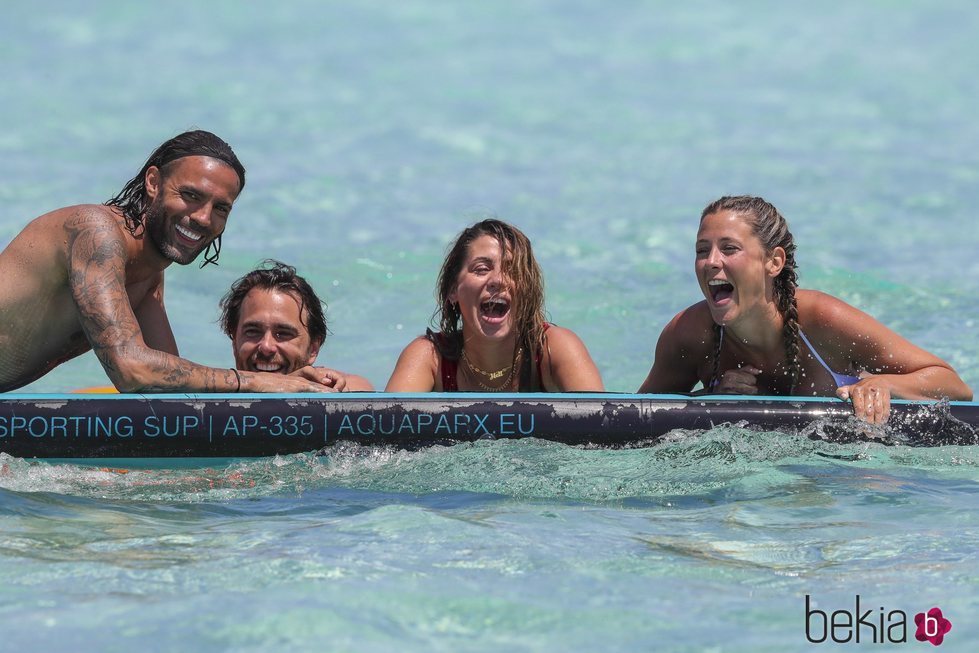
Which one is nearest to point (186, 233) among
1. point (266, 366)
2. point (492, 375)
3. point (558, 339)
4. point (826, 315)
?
point (266, 366)

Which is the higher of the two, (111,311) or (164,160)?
(164,160)

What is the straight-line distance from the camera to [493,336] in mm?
4914

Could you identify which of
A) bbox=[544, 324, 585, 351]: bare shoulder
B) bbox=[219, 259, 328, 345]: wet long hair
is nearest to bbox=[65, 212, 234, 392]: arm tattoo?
bbox=[219, 259, 328, 345]: wet long hair

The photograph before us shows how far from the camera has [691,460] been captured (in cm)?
441

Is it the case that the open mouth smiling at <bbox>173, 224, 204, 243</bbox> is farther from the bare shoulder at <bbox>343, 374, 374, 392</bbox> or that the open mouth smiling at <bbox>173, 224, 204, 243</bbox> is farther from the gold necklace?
the gold necklace

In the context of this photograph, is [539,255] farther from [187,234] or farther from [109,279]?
[109,279]

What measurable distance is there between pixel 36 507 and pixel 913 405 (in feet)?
9.87

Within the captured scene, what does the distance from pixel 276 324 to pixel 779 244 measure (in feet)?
6.51

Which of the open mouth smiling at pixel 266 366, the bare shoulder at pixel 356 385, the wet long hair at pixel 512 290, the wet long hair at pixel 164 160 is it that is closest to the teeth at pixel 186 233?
the wet long hair at pixel 164 160

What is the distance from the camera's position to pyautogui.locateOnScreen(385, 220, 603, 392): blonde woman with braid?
4.90m

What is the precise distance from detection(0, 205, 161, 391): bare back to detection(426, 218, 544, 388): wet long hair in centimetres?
120

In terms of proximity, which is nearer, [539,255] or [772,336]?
[772,336]

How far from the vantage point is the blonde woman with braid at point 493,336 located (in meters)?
4.90

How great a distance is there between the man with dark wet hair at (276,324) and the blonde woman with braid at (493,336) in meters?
0.36
